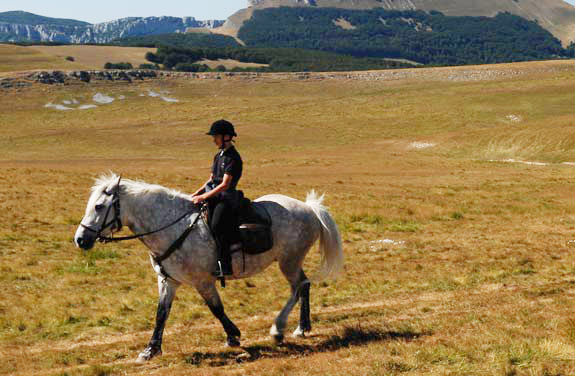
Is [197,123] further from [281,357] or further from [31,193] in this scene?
[281,357]

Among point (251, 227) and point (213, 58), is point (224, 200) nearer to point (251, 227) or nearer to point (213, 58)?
point (251, 227)

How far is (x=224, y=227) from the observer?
1015cm

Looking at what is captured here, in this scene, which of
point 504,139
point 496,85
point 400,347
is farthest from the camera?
point 496,85

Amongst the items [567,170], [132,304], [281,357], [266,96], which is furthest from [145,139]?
[281,357]

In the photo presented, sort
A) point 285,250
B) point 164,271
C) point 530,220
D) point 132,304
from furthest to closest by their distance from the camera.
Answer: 1. point 530,220
2. point 132,304
3. point 285,250
4. point 164,271

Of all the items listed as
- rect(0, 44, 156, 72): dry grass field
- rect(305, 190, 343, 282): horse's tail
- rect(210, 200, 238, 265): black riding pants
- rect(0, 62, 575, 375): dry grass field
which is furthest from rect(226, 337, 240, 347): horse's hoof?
rect(0, 44, 156, 72): dry grass field

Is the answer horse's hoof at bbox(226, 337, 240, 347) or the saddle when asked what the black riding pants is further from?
horse's hoof at bbox(226, 337, 240, 347)

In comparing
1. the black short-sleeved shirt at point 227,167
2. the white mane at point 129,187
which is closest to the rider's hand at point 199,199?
the black short-sleeved shirt at point 227,167

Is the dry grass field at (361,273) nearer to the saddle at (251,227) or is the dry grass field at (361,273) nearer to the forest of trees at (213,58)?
the saddle at (251,227)

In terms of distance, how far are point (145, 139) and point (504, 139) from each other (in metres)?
41.8

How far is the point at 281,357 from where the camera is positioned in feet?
31.5

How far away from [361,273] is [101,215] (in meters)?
8.91

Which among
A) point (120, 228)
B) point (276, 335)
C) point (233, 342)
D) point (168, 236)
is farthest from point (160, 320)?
point (276, 335)

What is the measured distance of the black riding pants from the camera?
10.1 metres
